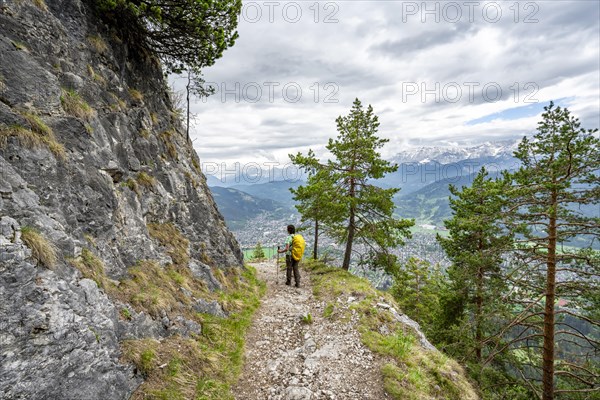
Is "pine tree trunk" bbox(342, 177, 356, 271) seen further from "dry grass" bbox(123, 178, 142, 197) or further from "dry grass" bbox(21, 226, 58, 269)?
"dry grass" bbox(21, 226, 58, 269)

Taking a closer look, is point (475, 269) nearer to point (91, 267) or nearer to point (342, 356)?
point (342, 356)

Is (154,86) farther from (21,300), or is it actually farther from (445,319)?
(445,319)

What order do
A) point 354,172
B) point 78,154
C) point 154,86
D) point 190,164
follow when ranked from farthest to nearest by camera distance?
point 354,172
point 190,164
point 154,86
point 78,154

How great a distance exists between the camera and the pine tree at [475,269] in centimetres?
1355

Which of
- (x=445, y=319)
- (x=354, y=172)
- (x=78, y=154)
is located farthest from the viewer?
(x=445, y=319)

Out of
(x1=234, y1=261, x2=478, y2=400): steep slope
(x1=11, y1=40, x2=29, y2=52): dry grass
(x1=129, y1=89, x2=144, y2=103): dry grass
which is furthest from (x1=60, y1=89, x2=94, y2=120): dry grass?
(x1=234, y1=261, x2=478, y2=400): steep slope

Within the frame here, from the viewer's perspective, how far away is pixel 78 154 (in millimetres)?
7508

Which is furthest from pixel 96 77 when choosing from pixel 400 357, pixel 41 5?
pixel 400 357

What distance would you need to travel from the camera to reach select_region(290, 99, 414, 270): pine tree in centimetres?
1903

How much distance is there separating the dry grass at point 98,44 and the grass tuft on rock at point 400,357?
13487 millimetres

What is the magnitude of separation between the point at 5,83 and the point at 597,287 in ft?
65.0

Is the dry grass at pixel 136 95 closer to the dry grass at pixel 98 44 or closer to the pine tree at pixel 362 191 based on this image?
the dry grass at pixel 98 44

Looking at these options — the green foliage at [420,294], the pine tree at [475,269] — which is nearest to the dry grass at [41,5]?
the pine tree at [475,269]

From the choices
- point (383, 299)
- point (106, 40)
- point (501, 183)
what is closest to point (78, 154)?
point (106, 40)
